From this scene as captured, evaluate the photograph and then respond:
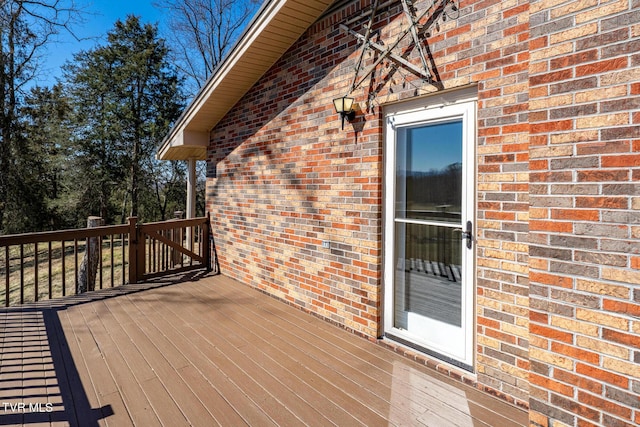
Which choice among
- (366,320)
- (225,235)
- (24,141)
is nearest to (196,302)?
(225,235)

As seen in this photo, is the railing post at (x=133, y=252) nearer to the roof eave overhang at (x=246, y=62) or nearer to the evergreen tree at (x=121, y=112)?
the roof eave overhang at (x=246, y=62)

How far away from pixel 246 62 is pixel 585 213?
4.19 metres

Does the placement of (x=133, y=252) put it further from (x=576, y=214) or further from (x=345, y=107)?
(x=576, y=214)

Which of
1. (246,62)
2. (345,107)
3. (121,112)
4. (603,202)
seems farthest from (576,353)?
(121,112)

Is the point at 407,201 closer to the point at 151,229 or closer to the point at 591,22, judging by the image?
the point at 591,22

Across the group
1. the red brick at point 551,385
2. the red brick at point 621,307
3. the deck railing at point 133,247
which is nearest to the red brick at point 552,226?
the red brick at point 621,307

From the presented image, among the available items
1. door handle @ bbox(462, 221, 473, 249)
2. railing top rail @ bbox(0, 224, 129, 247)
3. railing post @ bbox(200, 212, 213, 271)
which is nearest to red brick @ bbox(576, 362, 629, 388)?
door handle @ bbox(462, 221, 473, 249)

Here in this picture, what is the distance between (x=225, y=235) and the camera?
589cm

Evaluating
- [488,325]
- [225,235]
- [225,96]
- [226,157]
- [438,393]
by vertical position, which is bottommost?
[438,393]

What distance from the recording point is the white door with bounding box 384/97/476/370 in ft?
8.83

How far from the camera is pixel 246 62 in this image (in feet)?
15.2

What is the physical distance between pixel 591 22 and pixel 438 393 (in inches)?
94.9

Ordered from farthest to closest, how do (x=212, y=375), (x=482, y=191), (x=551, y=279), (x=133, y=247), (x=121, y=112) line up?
(x=121, y=112) → (x=133, y=247) → (x=212, y=375) → (x=482, y=191) → (x=551, y=279)

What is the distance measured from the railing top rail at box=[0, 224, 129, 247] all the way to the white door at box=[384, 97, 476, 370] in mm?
4269
